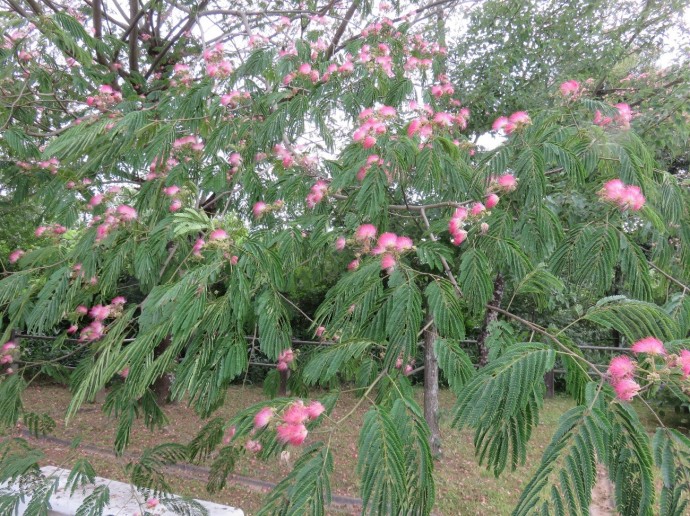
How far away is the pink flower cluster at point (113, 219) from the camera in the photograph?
1961 millimetres

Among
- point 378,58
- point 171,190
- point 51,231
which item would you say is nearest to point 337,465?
point 51,231

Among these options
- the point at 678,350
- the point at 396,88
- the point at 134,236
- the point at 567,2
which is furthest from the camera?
the point at 567,2

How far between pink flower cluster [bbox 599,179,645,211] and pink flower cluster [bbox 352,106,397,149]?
815 mm

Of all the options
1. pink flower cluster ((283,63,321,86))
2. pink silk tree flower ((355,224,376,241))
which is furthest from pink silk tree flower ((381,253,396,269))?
pink flower cluster ((283,63,321,86))

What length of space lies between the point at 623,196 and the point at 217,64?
7.51 ft

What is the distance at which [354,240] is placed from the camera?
1.66 meters

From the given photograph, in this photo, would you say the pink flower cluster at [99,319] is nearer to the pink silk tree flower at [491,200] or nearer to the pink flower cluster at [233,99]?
the pink flower cluster at [233,99]

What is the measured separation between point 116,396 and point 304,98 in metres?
1.62

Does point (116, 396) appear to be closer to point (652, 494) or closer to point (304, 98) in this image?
point (304, 98)

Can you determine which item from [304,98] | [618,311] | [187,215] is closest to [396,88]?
[304,98]

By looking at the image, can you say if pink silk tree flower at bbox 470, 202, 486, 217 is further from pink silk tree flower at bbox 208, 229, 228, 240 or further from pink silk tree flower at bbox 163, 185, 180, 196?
pink silk tree flower at bbox 163, 185, 180, 196

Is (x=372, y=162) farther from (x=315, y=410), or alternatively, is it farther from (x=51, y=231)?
(x=51, y=231)

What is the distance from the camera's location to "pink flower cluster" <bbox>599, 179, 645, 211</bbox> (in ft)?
4.43

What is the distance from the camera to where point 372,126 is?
6.12 ft
